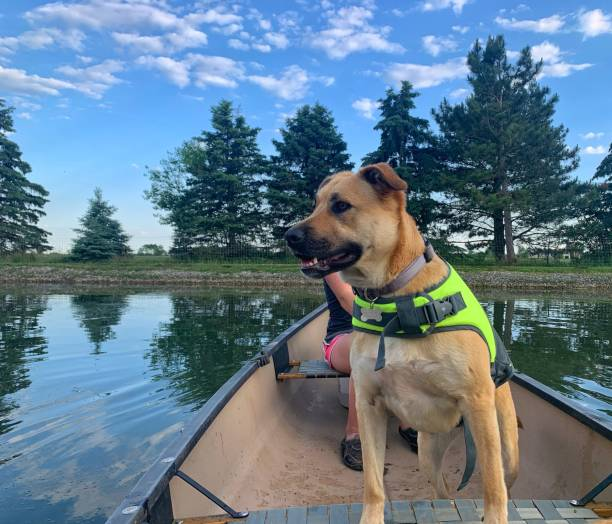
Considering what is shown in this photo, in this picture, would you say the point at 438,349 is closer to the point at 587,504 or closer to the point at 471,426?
the point at 471,426

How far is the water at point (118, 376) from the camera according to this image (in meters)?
3.93

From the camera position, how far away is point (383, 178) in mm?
2240

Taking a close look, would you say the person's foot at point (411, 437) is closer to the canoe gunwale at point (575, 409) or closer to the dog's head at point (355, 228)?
the canoe gunwale at point (575, 409)

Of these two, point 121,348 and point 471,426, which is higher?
point 471,426

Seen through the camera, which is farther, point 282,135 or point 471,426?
point 282,135

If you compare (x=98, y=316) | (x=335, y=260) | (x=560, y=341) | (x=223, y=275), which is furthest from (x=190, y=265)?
(x=335, y=260)

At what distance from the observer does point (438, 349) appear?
2.05 metres

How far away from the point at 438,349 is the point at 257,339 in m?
8.15

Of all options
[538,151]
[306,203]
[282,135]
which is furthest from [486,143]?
[282,135]

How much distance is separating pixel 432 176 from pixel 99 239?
87.9 feet

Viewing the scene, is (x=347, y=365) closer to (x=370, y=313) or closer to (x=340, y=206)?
(x=370, y=313)

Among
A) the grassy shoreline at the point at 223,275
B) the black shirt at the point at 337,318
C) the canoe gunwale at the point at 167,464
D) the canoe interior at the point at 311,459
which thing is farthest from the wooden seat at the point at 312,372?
the grassy shoreline at the point at 223,275

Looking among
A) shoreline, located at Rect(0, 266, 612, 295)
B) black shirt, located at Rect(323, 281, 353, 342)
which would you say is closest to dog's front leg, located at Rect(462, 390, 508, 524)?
black shirt, located at Rect(323, 281, 353, 342)

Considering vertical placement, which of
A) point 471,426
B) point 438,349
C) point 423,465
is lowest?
point 423,465
